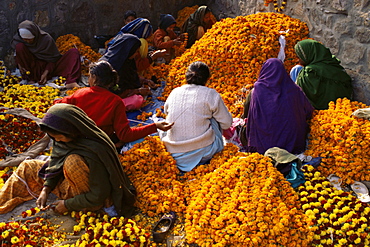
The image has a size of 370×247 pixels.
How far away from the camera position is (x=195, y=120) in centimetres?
378

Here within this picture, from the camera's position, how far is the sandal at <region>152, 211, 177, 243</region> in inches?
120

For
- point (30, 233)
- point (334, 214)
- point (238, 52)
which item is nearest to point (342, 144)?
point (334, 214)

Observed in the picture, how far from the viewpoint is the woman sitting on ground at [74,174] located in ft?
9.53

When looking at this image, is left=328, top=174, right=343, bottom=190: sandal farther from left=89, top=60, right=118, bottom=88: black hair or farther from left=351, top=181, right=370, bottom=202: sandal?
left=89, top=60, right=118, bottom=88: black hair

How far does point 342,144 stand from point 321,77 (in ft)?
3.95

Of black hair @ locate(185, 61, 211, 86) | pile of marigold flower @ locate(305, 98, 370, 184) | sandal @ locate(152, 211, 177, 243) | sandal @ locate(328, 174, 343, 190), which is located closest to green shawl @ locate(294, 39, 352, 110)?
pile of marigold flower @ locate(305, 98, 370, 184)

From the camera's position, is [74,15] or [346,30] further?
[74,15]

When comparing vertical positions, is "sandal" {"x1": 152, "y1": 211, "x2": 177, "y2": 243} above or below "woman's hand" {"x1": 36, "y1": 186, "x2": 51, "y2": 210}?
below

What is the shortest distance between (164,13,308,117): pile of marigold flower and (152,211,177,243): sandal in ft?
6.60

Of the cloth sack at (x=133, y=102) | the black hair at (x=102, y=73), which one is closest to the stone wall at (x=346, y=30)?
the cloth sack at (x=133, y=102)

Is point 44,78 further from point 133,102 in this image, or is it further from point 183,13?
point 183,13

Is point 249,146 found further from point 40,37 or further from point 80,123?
point 40,37

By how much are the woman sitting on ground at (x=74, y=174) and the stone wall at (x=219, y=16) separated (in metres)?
3.28

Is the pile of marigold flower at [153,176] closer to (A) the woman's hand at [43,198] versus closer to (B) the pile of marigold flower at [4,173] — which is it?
(A) the woman's hand at [43,198]
